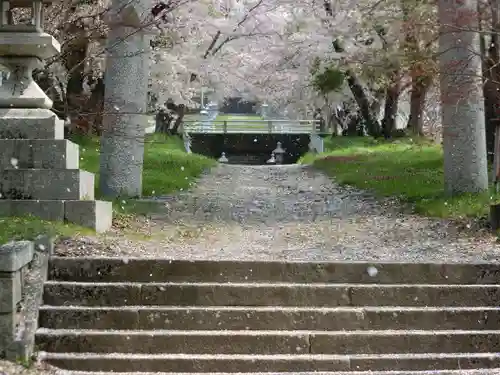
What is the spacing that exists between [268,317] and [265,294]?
10.2 inches

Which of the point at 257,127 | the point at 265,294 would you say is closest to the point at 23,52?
the point at 265,294

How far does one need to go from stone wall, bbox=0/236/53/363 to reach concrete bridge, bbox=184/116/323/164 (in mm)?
23412

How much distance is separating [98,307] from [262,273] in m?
1.39

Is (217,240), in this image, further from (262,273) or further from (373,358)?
(373,358)

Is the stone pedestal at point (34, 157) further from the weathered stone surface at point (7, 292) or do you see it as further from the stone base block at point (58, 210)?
the weathered stone surface at point (7, 292)

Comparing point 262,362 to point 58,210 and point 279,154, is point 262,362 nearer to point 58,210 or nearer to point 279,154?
point 58,210

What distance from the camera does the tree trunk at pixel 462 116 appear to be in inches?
372

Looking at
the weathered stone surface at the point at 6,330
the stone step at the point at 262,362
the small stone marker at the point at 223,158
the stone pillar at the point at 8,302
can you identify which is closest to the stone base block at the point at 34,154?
the stone pillar at the point at 8,302

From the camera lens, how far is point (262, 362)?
4891mm

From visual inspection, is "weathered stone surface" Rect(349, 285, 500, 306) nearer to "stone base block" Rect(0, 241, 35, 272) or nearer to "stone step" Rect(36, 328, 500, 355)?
"stone step" Rect(36, 328, 500, 355)

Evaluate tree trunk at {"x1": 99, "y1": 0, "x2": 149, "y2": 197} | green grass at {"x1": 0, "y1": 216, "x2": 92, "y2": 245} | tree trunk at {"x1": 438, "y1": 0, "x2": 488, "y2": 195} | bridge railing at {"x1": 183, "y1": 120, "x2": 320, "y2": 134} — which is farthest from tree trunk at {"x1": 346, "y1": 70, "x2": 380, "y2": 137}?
green grass at {"x1": 0, "y1": 216, "x2": 92, "y2": 245}

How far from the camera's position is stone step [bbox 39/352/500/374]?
15.9 feet

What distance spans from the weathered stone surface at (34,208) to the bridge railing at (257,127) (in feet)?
80.0

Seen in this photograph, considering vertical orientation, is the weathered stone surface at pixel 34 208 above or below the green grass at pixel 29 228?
above
